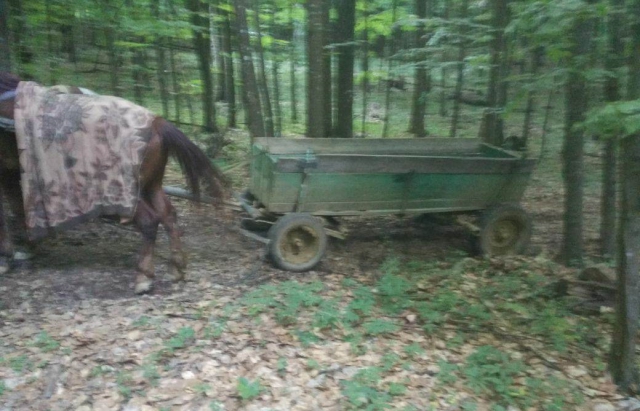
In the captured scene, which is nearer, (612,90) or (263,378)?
(263,378)

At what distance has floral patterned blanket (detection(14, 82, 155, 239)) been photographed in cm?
512

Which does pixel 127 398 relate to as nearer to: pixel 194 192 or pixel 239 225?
pixel 194 192

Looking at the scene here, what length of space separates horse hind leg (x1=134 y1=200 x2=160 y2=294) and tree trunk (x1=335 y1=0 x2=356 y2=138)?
4178 mm

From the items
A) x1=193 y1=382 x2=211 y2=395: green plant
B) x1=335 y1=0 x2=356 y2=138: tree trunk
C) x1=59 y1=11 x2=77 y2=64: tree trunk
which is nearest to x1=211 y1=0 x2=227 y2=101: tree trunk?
x1=335 y1=0 x2=356 y2=138: tree trunk

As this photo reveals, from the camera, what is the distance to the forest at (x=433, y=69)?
4.15 m

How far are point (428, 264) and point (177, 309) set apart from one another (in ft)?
8.74

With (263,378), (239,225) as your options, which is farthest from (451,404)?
(239,225)

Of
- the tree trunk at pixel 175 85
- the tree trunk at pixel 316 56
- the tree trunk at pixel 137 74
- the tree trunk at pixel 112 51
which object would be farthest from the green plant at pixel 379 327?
the tree trunk at pixel 175 85

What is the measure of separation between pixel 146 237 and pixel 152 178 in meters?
0.55

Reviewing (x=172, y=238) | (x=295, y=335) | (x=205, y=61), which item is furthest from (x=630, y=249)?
(x=205, y=61)

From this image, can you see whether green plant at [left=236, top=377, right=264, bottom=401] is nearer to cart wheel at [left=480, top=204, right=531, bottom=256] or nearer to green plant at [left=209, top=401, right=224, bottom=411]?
green plant at [left=209, top=401, right=224, bottom=411]

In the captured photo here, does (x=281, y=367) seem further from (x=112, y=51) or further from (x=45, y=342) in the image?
(x=112, y=51)

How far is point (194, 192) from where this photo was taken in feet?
18.6

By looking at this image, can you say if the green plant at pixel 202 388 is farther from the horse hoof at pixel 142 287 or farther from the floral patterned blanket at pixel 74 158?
the floral patterned blanket at pixel 74 158
